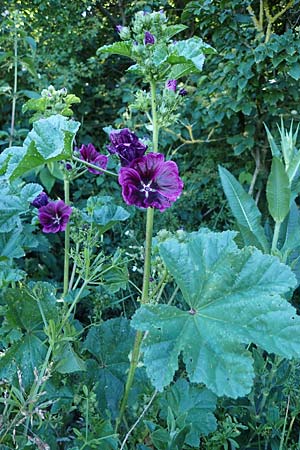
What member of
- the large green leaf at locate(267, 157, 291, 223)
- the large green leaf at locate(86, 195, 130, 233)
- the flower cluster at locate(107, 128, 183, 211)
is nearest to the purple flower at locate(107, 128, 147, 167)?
the flower cluster at locate(107, 128, 183, 211)

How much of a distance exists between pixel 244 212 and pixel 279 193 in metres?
0.31

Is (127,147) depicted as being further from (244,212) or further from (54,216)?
(244,212)

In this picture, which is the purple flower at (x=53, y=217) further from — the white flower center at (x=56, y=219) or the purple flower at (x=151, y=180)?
the purple flower at (x=151, y=180)

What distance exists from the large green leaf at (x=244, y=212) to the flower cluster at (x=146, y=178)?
127 centimetres

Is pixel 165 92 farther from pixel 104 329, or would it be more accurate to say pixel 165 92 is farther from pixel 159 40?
pixel 104 329

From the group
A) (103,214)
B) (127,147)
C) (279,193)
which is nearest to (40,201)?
(103,214)

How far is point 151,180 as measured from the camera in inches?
40.3

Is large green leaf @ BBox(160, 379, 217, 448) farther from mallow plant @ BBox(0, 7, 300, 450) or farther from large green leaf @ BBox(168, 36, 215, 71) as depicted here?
large green leaf @ BBox(168, 36, 215, 71)

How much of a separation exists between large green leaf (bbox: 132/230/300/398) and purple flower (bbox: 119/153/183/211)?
3.5 inches

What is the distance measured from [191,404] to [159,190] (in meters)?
0.53

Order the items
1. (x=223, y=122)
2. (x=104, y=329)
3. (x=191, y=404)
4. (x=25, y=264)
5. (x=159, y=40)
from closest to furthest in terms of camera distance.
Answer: (x=159, y=40) < (x=191, y=404) < (x=104, y=329) < (x=25, y=264) < (x=223, y=122)

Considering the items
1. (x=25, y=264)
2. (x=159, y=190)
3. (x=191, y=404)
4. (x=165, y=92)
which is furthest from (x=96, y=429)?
(x=25, y=264)

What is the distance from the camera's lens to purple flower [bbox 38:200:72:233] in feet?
4.35

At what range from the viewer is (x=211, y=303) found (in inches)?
38.9
